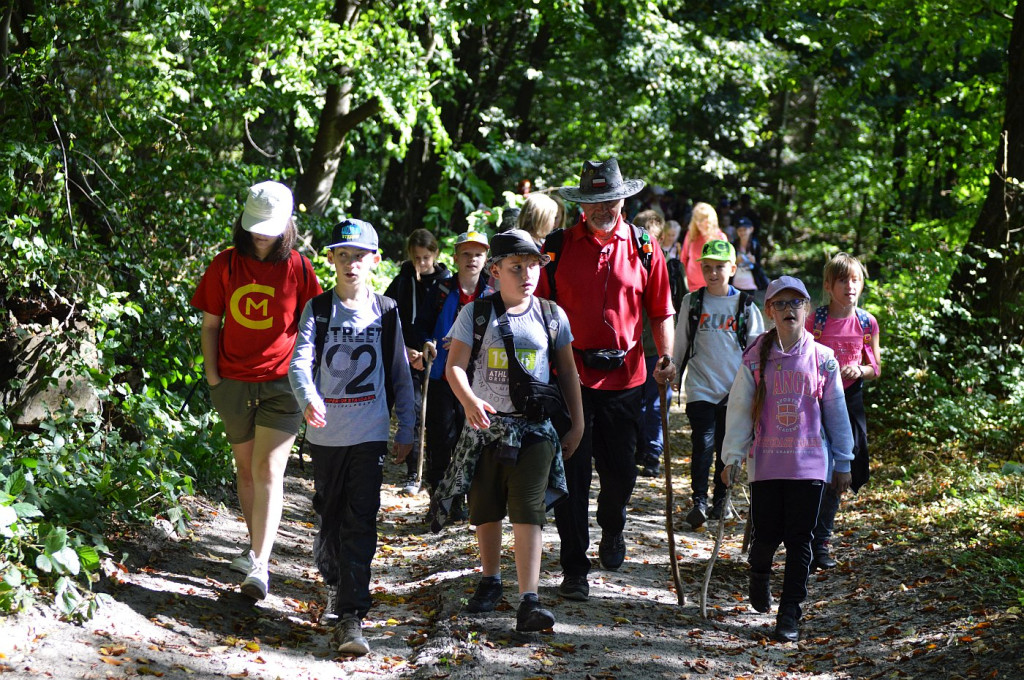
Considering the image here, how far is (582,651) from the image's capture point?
214 inches

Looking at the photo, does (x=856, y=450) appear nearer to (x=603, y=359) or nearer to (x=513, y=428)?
(x=603, y=359)

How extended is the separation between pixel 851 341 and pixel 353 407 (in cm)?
348

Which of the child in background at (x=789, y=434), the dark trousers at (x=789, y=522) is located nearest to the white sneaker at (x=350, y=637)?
the child in background at (x=789, y=434)

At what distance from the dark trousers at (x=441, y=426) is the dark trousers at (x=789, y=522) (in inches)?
112

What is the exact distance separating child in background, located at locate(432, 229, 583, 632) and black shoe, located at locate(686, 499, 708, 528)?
10.1 ft

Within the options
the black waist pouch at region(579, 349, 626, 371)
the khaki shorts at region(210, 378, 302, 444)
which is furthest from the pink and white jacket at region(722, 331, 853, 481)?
the khaki shorts at region(210, 378, 302, 444)

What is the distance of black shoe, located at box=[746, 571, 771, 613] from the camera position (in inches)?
241

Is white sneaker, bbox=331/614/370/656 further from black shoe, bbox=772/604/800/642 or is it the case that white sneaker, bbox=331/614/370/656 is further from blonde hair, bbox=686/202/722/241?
blonde hair, bbox=686/202/722/241

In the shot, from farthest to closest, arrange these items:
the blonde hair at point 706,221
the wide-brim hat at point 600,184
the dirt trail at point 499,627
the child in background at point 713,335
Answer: the blonde hair at point 706,221 → the child in background at point 713,335 → the wide-brim hat at point 600,184 → the dirt trail at point 499,627

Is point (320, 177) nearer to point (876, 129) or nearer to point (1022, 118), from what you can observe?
point (1022, 118)

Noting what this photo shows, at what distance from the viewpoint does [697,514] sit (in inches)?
A: 332

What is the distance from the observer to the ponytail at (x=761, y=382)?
5918mm

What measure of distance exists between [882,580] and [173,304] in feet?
17.2

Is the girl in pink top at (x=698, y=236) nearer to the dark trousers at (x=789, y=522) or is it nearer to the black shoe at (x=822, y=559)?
the black shoe at (x=822, y=559)
